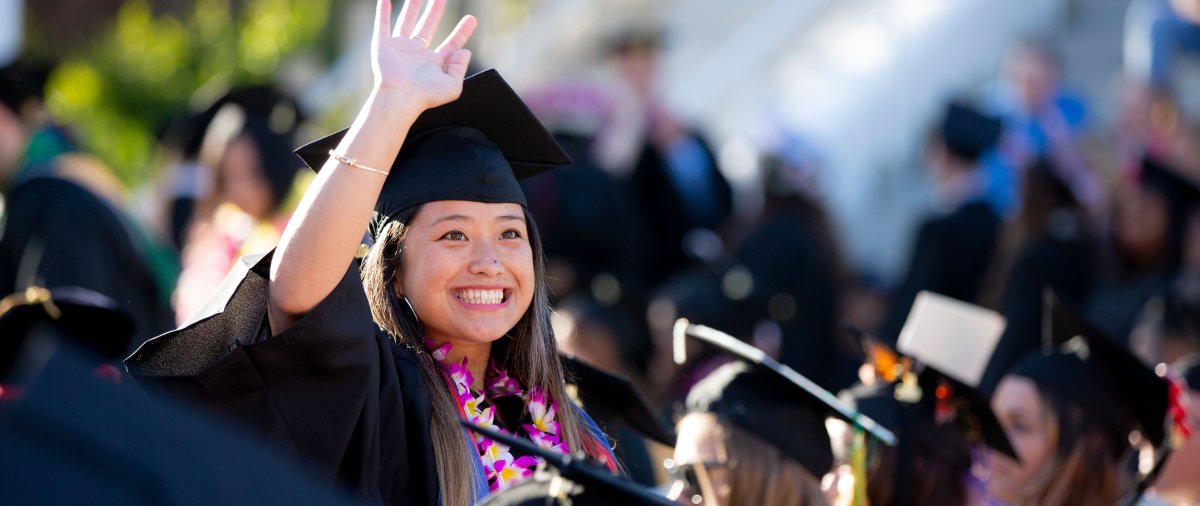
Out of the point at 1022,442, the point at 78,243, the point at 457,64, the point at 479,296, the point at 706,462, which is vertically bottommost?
the point at 1022,442

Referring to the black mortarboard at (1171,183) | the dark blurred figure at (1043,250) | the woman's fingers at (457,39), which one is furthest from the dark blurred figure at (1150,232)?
the woman's fingers at (457,39)

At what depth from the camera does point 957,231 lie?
Result: 8.59 m

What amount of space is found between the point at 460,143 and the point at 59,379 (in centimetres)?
183

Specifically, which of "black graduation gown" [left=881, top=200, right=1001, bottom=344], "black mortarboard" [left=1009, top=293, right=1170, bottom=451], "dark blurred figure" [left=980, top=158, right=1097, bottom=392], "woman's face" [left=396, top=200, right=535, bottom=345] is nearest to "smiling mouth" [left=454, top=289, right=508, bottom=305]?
"woman's face" [left=396, top=200, right=535, bottom=345]

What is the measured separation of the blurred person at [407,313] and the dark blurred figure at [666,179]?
578 cm

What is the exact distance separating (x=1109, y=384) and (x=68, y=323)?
286 cm

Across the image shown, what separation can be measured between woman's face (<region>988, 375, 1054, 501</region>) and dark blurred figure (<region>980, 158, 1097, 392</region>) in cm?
265

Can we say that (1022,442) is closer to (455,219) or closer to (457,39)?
(455,219)

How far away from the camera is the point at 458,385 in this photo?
348 centimetres

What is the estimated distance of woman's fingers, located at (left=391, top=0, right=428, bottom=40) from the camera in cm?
318

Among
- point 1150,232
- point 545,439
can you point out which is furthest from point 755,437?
point 1150,232

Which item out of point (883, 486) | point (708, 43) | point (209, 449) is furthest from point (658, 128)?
point (209, 449)

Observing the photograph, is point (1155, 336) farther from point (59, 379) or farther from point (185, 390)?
point (59, 379)

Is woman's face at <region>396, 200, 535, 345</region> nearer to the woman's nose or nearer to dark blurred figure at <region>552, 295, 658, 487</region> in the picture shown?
the woman's nose
